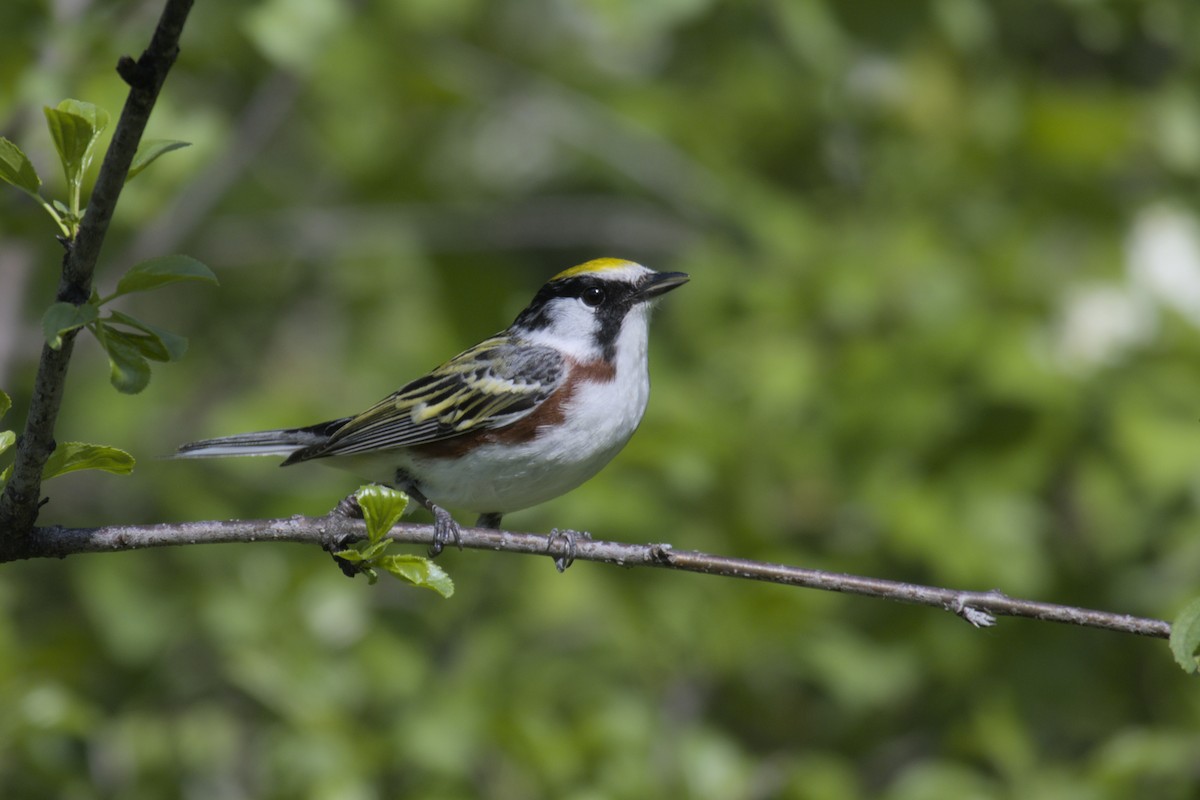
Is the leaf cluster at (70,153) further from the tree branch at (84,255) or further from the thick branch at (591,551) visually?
the thick branch at (591,551)

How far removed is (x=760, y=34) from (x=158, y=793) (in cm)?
427

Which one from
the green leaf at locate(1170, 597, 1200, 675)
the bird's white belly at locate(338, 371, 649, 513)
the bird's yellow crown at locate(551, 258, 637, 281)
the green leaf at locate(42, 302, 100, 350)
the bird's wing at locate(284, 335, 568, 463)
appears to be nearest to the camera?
the green leaf at locate(42, 302, 100, 350)

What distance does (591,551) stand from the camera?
2.59m

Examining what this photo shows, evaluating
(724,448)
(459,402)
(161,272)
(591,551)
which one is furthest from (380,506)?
(724,448)

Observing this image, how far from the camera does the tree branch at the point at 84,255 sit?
1608 millimetres

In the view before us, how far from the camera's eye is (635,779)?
161 inches

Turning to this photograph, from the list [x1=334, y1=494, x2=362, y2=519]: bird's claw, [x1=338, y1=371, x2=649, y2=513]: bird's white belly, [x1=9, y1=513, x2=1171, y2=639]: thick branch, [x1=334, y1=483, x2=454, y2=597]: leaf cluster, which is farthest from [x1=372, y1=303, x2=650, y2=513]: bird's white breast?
[x1=334, y1=483, x2=454, y2=597]: leaf cluster

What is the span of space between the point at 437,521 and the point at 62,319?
152 cm

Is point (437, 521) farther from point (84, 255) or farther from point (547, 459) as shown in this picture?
point (84, 255)

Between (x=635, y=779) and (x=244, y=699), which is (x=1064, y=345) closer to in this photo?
(x=635, y=779)

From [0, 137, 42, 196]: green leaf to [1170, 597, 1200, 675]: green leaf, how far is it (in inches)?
74.8

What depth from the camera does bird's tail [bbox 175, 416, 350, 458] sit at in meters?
3.68

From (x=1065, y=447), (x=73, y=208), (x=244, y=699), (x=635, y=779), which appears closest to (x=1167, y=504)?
(x=1065, y=447)

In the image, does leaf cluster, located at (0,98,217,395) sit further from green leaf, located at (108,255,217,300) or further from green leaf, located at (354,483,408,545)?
green leaf, located at (354,483,408,545)
